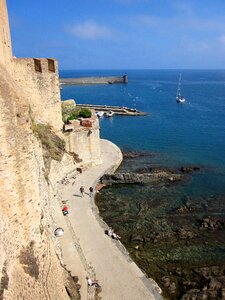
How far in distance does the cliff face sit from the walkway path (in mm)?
3699

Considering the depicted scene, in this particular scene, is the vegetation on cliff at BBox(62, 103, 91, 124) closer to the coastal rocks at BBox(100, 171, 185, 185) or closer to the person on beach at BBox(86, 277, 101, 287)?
the coastal rocks at BBox(100, 171, 185, 185)

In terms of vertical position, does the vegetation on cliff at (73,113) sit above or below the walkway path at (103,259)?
above

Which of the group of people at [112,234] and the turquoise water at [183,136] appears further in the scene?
the turquoise water at [183,136]

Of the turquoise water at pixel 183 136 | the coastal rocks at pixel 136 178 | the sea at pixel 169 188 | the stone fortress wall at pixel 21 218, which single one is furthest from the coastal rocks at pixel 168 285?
the coastal rocks at pixel 136 178

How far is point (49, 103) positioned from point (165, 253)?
47.5 ft

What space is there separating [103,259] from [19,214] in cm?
740

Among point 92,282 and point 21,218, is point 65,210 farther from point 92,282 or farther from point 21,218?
point 21,218

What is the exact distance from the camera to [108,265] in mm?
15461

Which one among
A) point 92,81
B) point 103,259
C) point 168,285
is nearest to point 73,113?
point 103,259

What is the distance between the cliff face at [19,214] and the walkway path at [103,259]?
370 centimetres

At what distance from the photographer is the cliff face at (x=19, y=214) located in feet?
29.8

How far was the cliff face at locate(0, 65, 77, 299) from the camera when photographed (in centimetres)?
909

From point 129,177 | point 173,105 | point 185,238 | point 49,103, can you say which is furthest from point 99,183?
point 173,105

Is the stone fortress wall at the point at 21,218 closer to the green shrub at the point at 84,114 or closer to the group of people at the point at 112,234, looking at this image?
the group of people at the point at 112,234
